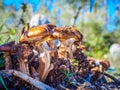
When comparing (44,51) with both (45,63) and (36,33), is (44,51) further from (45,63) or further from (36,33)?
(36,33)

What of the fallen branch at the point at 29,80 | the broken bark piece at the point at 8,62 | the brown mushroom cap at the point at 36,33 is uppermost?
the brown mushroom cap at the point at 36,33

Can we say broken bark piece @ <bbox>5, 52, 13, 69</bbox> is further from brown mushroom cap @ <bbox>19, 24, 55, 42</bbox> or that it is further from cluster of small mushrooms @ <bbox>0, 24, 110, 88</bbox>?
brown mushroom cap @ <bbox>19, 24, 55, 42</bbox>

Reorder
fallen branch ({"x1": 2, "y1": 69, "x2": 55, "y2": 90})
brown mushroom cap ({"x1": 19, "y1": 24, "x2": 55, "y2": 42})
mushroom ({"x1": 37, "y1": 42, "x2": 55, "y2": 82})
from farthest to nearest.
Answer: mushroom ({"x1": 37, "y1": 42, "x2": 55, "y2": 82}) < fallen branch ({"x1": 2, "y1": 69, "x2": 55, "y2": 90}) < brown mushroom cap ({"x1": 19, "y1": 24, "x2": 55, "y2": 42})

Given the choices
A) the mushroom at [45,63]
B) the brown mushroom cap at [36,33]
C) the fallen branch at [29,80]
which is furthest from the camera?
the mushroom at [45,63]

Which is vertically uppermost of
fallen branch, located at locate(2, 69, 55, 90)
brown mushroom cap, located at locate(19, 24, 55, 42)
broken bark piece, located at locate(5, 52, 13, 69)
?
brown mushroom cap, located at locate(19, 24, 55, 42)

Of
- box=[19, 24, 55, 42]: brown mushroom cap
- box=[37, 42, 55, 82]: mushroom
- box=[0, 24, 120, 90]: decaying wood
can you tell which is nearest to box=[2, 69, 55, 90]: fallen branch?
box=[0, 24, 120, 90]: decaying wood

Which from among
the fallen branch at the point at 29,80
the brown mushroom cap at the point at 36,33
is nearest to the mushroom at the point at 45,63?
the fallen branch at the point at 29,80

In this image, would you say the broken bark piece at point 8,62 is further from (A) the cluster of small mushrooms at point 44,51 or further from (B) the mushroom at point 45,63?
(B) the mushroom at point 45,63

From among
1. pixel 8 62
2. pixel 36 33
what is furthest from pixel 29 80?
pixel 36 33
